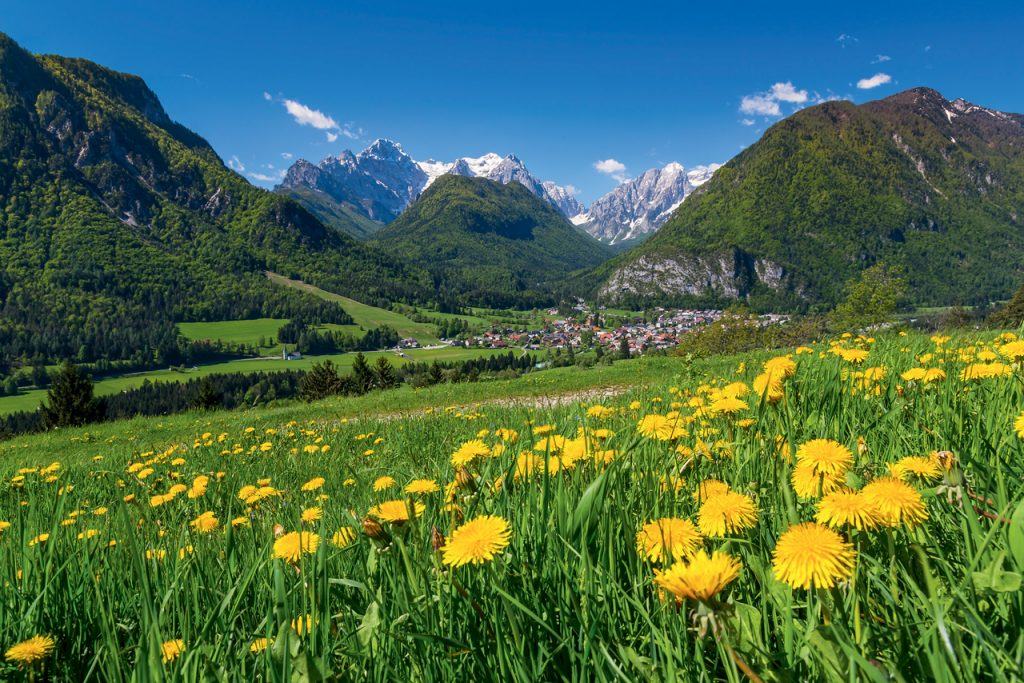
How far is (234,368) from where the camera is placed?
12425 centimetres

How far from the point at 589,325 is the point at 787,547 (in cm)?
18215

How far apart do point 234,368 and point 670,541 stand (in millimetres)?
143571

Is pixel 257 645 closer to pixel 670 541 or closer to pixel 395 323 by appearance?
pixel 670 541

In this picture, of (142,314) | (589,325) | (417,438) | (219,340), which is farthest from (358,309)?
(417,438)

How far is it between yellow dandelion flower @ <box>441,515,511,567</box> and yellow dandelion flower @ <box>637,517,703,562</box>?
1.08ft

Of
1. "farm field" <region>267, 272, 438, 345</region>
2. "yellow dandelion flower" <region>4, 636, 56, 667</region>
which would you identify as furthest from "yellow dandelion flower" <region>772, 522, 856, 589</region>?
"farm field" <region>267, 272, 438, 345</region>

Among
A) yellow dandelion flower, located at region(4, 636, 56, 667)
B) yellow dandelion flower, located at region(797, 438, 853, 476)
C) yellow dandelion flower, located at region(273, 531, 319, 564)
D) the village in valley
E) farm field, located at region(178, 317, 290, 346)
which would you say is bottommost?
the village in valley

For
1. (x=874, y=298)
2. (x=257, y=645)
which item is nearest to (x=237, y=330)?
(x=874, y=298)

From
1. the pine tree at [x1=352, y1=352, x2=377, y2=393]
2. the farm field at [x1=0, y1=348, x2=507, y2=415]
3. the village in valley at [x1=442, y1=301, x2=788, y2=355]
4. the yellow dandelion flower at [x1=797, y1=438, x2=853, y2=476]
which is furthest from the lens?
the village in valley at [x1=442, y1=301, x2=788, y2=355]

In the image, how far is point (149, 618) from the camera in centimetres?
106

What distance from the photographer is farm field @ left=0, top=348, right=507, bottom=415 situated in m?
103

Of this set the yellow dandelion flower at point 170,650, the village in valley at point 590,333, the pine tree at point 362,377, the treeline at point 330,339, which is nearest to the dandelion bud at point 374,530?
the yellow dandelion flower at point 170,650

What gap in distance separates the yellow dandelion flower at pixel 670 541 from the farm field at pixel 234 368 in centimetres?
10878

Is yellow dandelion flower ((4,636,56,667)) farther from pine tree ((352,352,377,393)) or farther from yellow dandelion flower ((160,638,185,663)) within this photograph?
pine tree ((352,352,377,393))
